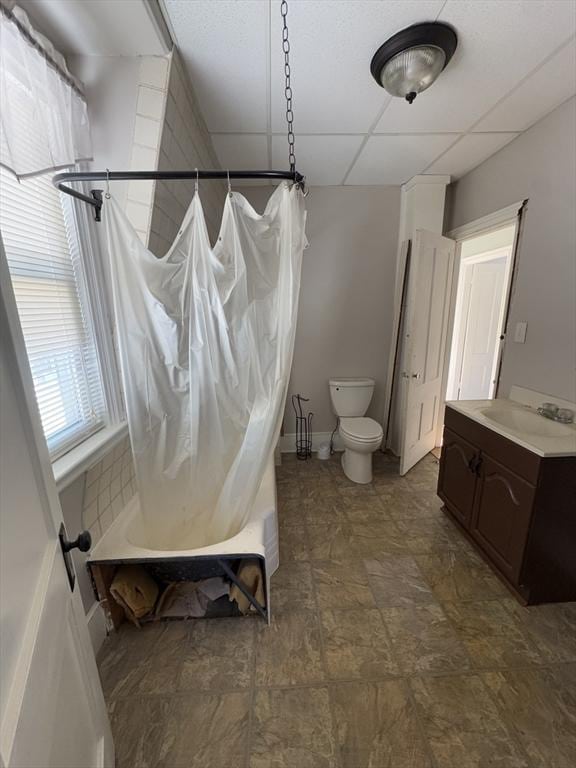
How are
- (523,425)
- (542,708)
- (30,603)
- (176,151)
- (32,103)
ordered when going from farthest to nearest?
(523,425) < (176,151) < (542,708) < (32,103) < (30,603)

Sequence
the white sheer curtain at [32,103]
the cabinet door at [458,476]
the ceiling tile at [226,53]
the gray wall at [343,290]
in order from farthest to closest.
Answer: the gray wall at [343,290], the cabinet door at [458,476], the ceiling tile at [226,53], the white sheer curtain at [32,103]

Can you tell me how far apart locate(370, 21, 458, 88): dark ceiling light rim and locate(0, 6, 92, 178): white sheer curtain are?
→ 4.05ft

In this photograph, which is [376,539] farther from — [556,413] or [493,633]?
[556,413]

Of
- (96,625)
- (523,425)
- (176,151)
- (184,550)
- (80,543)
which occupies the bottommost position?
(96,625)

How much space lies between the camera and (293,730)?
3.40 ft

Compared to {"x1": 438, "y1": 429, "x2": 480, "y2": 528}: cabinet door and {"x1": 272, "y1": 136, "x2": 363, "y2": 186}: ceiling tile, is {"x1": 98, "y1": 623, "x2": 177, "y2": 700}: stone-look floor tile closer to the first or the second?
{"x1": 438, "y1": 429, "x2": 480, "y2": 528}: cabinet door

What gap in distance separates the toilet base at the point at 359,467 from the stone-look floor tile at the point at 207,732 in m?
1.59

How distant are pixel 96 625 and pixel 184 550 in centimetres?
42

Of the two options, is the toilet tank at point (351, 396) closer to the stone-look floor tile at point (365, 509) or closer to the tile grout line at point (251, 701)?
the stone-look floor tile at point (365, 509)

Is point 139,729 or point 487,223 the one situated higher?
point 487,223

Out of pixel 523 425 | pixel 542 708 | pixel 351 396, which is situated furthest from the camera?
pixel 351 396

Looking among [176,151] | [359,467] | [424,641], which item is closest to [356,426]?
[359,467]

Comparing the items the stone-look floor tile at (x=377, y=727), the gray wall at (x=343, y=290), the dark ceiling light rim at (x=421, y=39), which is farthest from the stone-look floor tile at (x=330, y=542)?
the dark ceiling light rim at (x=421, y=39)

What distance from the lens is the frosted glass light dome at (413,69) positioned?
126 cm
